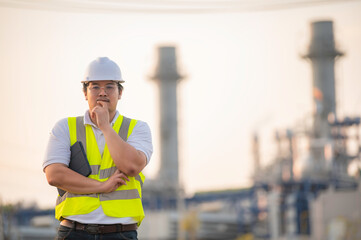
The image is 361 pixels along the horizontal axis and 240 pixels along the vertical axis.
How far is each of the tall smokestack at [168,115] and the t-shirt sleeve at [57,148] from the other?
54.5 metres

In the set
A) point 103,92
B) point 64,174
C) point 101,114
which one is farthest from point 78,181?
point 103,92

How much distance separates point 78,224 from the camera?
10.9ft

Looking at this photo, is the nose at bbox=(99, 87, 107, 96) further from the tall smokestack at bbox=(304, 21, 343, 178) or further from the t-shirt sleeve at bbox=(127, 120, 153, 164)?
the tall smokestack at bbox=(304, 21, 343, 178)

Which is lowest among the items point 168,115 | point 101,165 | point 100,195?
point 100,195

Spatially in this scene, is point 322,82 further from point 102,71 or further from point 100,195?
point 100,195

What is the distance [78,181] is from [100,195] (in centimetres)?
11

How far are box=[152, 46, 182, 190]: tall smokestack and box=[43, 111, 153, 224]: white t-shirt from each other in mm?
54407

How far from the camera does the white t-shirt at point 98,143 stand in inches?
130

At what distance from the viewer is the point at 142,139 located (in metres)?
3.46

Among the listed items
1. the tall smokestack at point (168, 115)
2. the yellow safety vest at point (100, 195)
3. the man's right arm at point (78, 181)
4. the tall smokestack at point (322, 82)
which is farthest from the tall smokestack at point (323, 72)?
the man's right arm at point (78, 181)

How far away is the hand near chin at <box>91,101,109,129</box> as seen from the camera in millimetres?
3329

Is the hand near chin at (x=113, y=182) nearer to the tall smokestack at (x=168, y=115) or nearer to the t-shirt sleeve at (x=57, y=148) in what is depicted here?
the t-shirt sleeve at (x=57, y=148)

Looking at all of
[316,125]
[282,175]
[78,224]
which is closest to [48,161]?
[78,224]

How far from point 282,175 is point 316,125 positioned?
5.29 metres
